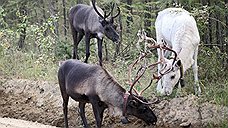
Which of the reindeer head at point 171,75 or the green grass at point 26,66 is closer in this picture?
the reindeer head at point 171,75

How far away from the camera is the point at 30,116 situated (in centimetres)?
1168

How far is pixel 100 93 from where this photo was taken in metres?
8.84

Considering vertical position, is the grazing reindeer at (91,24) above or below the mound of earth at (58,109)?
above

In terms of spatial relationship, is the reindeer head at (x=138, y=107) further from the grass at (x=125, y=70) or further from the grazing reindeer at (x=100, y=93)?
the grass at (x=125, y=70)

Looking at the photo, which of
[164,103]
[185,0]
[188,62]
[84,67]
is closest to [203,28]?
[185,0]

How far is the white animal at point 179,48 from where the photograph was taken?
33.3 feet

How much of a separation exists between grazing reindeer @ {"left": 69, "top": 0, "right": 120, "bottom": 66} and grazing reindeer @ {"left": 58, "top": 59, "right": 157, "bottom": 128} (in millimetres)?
2159

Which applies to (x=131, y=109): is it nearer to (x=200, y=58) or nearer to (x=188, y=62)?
(x=188, y=62)

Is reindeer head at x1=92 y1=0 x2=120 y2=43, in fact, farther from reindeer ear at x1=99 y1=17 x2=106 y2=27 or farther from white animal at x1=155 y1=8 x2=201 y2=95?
white animal at x1=155 y1=8 x2=201 y2=95

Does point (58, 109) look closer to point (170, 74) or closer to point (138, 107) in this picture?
point (170, 74)

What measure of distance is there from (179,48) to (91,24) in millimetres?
2504

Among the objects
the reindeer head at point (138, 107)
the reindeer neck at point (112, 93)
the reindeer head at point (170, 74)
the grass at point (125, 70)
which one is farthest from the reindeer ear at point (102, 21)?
the reindeer head at point (138, 107)

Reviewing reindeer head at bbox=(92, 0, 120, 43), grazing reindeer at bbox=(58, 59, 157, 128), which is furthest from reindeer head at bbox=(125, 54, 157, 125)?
reindeer head at bbox=(92, 0, 120, 43)

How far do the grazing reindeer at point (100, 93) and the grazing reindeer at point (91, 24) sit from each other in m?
2.16
